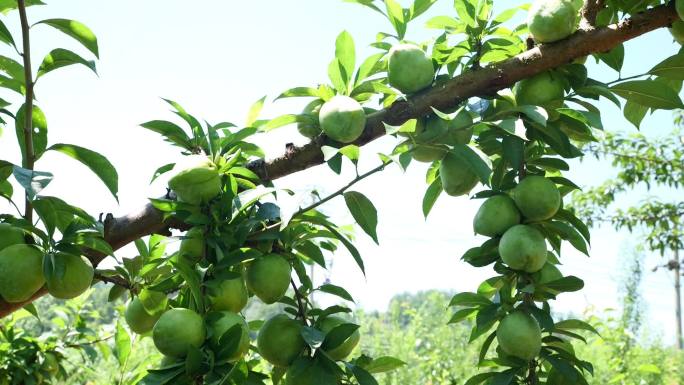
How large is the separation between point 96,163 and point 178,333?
330 millimetres

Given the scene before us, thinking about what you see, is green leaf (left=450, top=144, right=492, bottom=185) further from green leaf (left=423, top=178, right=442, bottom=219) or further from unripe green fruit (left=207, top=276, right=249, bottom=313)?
unripe green fruit (left=207, top=276, right=249, bottom=313)

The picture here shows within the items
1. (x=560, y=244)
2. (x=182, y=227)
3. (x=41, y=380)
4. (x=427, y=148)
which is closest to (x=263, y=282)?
(x=182, y=227)

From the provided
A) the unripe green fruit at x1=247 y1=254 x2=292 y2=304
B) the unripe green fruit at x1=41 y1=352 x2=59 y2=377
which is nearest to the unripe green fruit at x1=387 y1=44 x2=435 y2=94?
the unripe green fruit at x1=247 y1=254 x2=292 y2=304

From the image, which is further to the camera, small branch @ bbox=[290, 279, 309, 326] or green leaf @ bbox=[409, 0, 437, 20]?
green leaf @ bbox=[409, 0, 437, 20]

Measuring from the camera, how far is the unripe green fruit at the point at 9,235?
0.99m

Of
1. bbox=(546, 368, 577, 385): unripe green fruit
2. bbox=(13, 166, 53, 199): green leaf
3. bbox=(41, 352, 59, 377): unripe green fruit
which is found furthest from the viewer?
bbox=(41, 352, 59, 377): unripe green fruit

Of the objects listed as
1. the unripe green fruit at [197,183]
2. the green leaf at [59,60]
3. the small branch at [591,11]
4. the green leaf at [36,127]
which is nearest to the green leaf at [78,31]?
the green leaf at [59,60]

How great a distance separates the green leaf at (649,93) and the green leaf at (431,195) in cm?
34

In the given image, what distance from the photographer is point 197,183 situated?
992 millimetres

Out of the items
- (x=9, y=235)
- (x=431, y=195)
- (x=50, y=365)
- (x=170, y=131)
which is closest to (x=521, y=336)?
(x=431, y=195)

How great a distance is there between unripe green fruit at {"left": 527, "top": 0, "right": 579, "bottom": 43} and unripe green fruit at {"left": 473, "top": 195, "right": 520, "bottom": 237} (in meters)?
0.26

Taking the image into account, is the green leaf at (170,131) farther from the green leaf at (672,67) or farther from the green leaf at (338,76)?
the green leaf at (672,67)

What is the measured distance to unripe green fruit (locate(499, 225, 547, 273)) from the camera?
961 millimetres

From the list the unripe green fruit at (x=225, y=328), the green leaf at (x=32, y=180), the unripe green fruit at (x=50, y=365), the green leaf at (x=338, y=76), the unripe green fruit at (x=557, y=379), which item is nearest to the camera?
the green leaf at (x=32, y=180)
